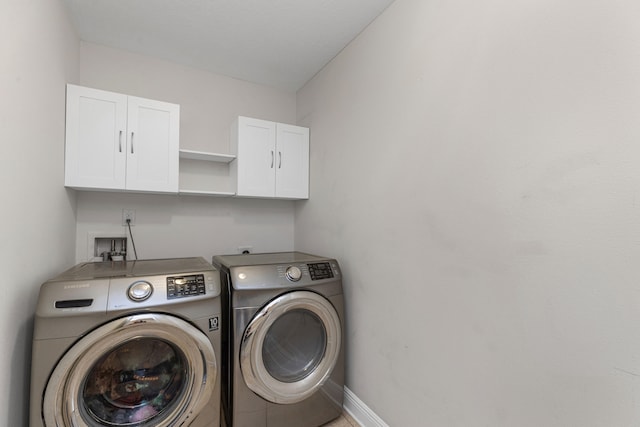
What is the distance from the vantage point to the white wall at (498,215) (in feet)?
2.64

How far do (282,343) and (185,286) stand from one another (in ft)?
2.23

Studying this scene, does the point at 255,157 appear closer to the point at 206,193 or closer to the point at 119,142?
the point at 206,193

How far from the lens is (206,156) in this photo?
7.13 feet

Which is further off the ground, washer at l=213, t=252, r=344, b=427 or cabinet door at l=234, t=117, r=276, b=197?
cabinet door at l=234, t=117, r=276, b=197

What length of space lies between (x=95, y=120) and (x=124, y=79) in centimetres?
57

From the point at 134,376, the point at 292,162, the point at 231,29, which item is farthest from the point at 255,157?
the point at 134,376

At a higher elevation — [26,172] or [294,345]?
[26,172]

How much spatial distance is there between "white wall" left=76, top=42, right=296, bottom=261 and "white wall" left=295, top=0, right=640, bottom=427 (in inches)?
42.0

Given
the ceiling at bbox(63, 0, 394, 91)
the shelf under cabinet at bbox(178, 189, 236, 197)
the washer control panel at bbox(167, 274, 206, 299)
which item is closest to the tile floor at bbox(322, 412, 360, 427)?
the washer control panel at bbox(167, 274, 206, 299)

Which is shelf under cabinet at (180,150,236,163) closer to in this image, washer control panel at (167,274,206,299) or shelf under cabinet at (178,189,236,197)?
shelf under cabinet at (178,189,236,197)

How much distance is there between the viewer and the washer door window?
1.50 meters

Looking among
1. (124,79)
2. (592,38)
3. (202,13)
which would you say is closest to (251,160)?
(202,13)

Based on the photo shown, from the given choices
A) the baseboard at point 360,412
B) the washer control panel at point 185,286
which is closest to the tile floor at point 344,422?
the baseboard at point 360,412

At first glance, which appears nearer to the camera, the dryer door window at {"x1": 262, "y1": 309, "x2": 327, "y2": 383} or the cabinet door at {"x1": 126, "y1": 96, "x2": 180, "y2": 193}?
the dryer door window at {"x1": 262, "y1": 309, "x2": 327, "y2": 383}
